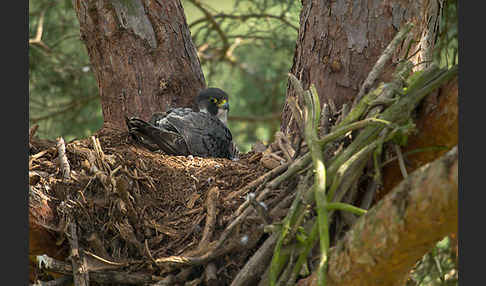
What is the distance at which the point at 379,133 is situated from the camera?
91.1 inches

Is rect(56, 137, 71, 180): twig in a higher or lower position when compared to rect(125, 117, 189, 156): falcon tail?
lower

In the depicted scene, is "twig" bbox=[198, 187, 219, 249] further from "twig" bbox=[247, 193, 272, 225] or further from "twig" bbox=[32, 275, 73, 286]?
"twig" bbox=[32, 275, 73, 286]

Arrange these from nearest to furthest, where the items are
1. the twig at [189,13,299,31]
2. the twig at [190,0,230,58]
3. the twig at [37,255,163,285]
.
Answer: the twig at [37,255,163,285]
the twig at [189,13,299,31]
the twig at [190,0,230,58]

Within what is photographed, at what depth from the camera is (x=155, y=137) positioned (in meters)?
3.91

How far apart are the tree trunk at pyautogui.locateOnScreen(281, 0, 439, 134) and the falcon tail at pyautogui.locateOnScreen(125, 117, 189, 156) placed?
114cm

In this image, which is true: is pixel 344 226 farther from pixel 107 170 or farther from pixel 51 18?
pixel 51 18

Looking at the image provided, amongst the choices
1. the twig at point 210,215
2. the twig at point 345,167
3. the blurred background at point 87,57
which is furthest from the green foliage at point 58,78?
the twig at point 345,167

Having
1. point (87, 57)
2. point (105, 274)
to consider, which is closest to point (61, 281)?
point (105, 274)

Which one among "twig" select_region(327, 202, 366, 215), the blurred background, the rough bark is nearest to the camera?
the rough bark

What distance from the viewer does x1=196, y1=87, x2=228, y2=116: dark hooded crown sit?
15.9 feet

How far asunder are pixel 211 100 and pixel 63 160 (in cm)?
227

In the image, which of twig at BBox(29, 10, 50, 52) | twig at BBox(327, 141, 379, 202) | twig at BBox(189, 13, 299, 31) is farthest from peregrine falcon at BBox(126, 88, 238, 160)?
twig at BBox(29, 10, 50, 52)

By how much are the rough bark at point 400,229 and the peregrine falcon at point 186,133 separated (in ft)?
6.53

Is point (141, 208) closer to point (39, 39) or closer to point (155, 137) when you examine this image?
point (155, 137)
